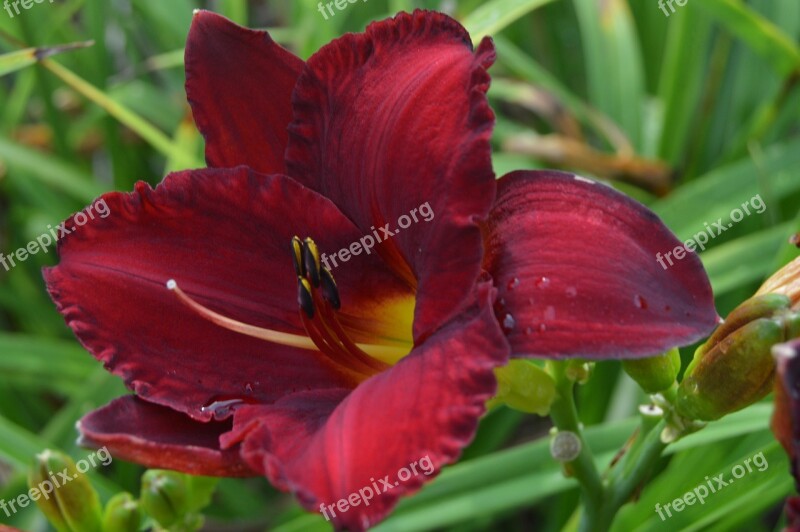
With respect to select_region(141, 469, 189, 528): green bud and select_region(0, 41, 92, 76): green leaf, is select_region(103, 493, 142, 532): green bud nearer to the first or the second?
select_region(141, 469, 189, 528): green bud

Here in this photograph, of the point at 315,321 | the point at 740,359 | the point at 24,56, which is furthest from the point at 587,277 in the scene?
the point at 24,56

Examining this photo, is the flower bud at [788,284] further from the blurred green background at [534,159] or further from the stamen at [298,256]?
the stamen at [298,256]

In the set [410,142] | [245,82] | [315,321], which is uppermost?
[245,82]

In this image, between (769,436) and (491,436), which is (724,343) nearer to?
(769,436)

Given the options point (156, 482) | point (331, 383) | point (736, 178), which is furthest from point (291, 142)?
point (736, 178)

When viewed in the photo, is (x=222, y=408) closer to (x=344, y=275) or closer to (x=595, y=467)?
(x=344, y=275)

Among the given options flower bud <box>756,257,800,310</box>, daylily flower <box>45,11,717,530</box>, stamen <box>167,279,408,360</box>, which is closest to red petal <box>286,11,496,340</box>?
daylily flower <box>45,11,717,530</box>

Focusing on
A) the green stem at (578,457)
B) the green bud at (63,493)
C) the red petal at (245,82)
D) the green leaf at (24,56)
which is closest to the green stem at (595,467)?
the green stem at (578,457)
